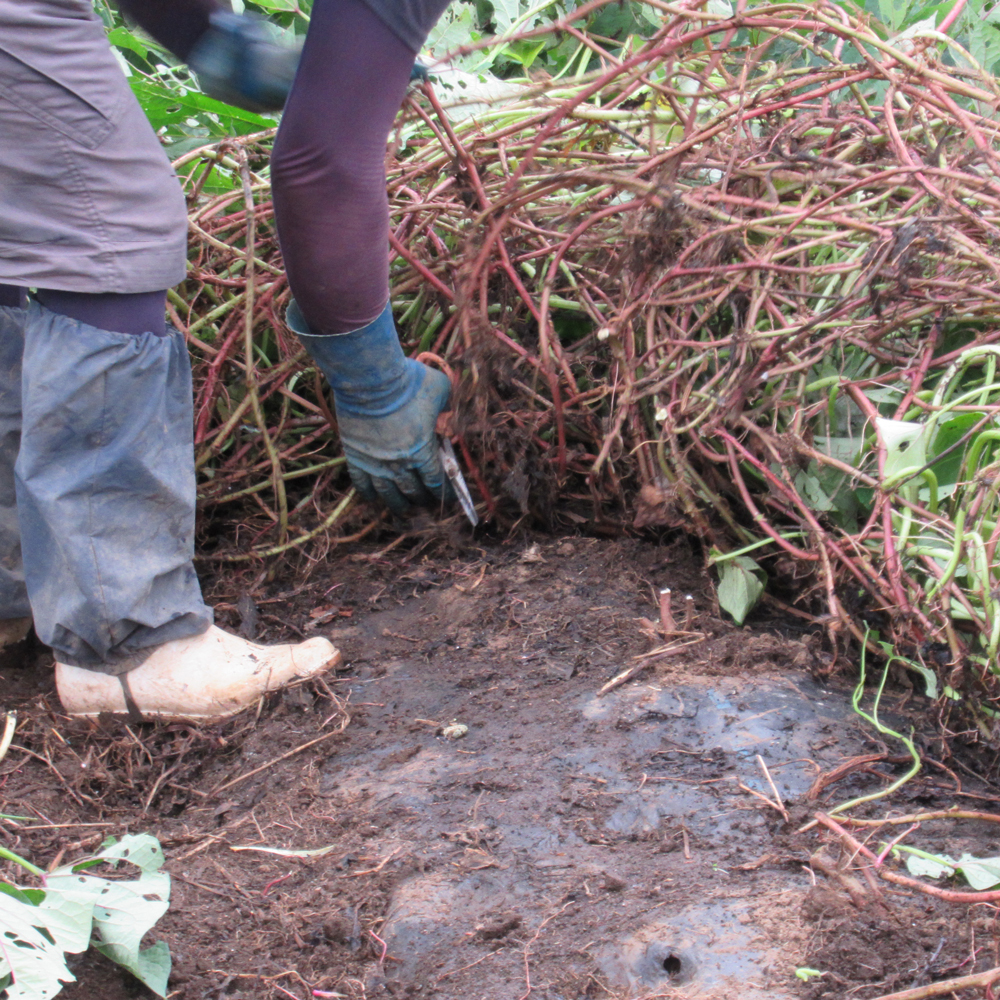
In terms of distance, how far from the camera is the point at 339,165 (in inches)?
60.5

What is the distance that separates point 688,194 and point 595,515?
0.69m

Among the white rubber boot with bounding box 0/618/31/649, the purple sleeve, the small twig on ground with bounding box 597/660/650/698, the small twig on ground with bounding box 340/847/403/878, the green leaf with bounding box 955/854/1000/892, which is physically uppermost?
the purple sleeve

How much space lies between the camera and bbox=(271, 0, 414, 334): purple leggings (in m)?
1.43

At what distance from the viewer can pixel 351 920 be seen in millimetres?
1101

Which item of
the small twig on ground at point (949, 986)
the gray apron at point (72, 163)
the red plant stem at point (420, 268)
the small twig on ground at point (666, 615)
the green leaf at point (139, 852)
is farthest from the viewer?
the red plant stem at point (420, 268)

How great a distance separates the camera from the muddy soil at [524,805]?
1009 mm

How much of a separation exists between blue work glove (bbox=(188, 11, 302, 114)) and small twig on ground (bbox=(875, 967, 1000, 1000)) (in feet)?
5.44

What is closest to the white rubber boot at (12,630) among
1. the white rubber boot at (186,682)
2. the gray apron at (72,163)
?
the white rubber boot at (186,682)

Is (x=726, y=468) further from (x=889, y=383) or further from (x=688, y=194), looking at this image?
(x=688, y=194)

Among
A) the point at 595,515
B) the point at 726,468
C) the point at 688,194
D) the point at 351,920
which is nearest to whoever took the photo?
the point at 351,920

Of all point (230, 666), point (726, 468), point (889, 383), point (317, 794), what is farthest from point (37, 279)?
point (889, 383)

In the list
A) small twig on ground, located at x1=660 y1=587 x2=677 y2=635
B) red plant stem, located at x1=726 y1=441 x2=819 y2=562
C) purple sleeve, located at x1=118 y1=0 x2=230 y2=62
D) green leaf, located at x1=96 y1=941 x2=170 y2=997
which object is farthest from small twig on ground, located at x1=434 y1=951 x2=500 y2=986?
purple sleeve, located at x1=118 y1=0 x2=230 y2=62

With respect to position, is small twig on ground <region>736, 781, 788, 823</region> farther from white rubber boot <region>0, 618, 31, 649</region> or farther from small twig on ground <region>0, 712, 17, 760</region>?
white rubber boot <region>0, 618, 31, 649</region>

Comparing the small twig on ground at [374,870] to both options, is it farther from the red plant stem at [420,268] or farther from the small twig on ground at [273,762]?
the red plant stem at [420,268]
